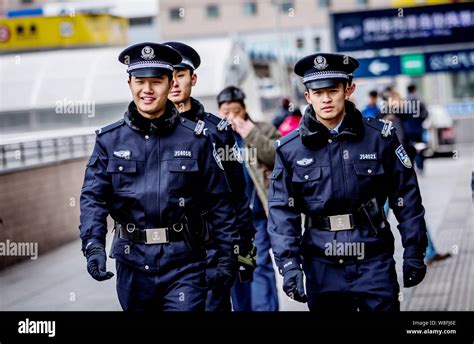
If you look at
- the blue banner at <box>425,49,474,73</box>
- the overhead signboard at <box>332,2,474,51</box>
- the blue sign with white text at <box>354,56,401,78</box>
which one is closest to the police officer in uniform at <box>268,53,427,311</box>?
the blue sign with white text at <box>354,56,401,78</box>

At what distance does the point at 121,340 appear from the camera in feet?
18.9

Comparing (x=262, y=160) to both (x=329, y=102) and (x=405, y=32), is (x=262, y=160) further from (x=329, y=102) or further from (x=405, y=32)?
(x=405, y=32)

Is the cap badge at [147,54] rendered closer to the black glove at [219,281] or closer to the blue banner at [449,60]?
the black glove at [219,281]

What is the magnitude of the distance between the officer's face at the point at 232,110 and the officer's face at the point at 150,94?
166cm

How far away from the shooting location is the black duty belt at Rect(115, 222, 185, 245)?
4984 millimetres

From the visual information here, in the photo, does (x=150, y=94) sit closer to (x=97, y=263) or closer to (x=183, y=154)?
(x=183, y=154)

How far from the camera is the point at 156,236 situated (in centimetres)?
498

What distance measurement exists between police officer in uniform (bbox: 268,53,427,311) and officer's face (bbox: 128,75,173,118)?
2.00 ft

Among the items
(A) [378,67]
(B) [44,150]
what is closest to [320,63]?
(A) [378,67]

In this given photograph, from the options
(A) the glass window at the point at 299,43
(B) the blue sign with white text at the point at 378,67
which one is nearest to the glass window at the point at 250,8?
(A) the glass window at the point at 299,43

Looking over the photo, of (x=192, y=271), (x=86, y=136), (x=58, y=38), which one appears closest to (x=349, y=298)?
(x=192, y=271)

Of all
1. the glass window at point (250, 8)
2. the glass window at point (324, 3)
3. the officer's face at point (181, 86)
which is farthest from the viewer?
the glass window at point (324, 3)

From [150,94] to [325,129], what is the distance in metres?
0.84

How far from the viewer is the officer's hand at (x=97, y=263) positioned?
487 centimetres
